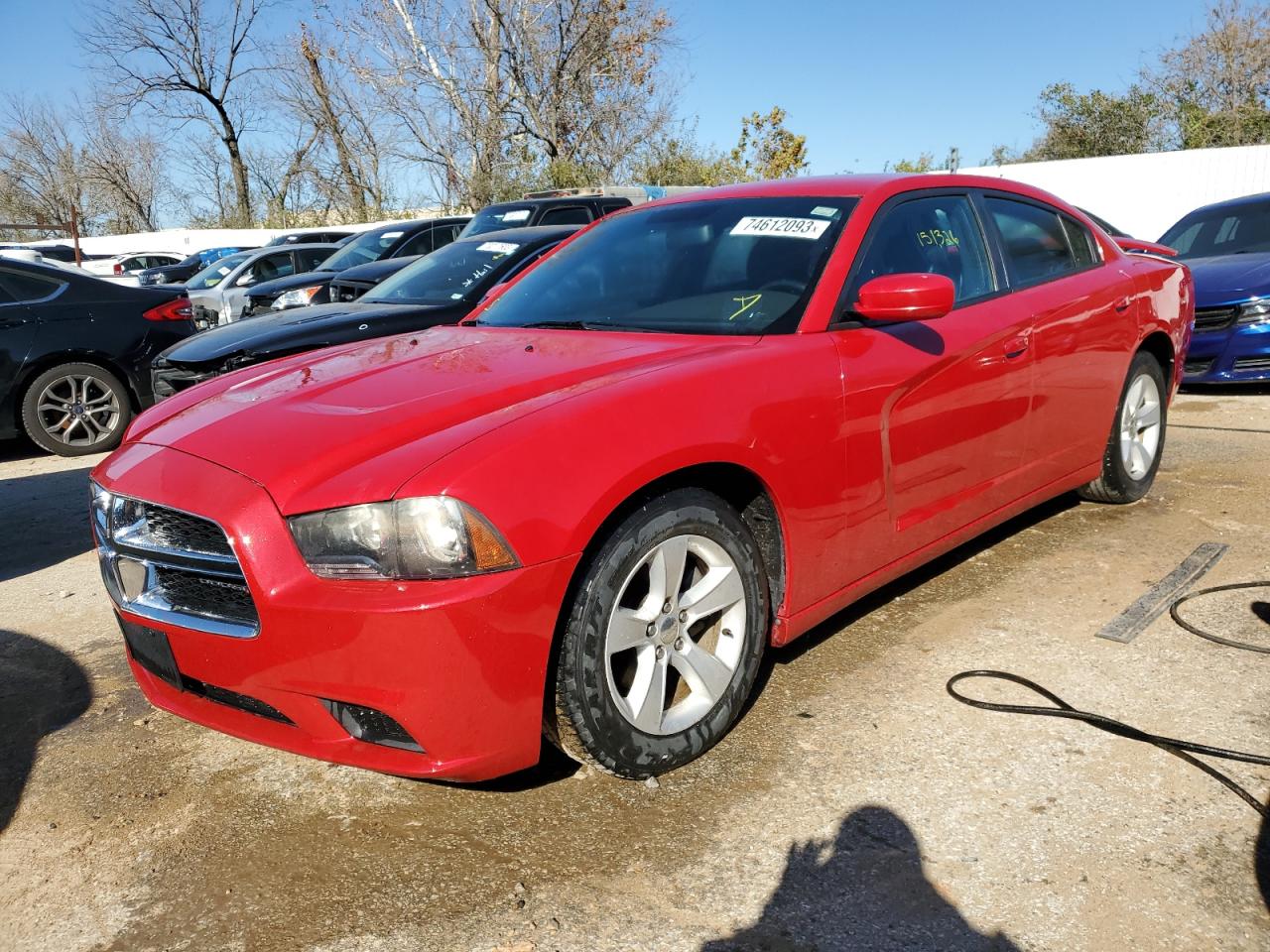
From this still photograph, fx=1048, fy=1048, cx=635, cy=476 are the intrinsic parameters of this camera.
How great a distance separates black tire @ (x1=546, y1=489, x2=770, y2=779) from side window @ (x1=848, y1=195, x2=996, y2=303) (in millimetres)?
975

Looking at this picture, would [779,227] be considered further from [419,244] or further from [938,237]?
[419,244]

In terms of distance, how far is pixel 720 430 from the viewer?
2.70 m

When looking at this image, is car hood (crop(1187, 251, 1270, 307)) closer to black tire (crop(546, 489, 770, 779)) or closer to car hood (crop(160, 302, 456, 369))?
car hood (crop(160, 302, 456, 369))

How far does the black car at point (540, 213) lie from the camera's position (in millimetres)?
11422

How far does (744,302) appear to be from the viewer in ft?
10.8

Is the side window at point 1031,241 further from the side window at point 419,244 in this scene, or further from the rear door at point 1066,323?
the side window at point 419,244

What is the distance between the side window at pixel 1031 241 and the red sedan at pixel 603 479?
0.02 meters

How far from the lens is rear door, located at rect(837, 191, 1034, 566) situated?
3195 millimetres

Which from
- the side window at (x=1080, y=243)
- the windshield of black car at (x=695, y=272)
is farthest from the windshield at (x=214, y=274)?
the side window at (x=1080, y=243)

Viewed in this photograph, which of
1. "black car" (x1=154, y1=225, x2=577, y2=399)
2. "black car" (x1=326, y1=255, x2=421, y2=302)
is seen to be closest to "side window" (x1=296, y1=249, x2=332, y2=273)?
"black car" (x1=326, y1=255, x2=421, y2=302)

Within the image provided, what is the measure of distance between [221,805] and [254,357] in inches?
151

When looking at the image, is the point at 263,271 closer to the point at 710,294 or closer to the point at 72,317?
the point at 72,317

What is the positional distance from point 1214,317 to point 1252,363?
43 centimetres

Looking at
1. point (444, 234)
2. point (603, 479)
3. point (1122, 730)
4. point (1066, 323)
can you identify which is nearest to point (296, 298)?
point (444, 234)
